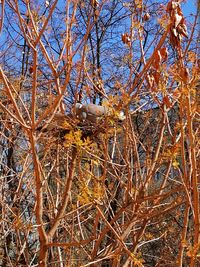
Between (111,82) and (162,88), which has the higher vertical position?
(111,82)

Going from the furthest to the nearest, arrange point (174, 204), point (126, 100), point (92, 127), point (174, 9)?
point (174, 204) < point (92, 127) < point (126, 100) < point (174, 9)

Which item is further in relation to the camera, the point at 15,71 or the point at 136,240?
the point at 15,71

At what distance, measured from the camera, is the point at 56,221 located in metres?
2.29

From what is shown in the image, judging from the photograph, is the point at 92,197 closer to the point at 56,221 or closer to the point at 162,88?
the point at 56,221

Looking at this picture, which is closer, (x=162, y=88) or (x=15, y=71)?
(x=162, y=88)

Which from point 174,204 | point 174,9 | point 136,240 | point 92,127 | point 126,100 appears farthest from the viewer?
point 136,240

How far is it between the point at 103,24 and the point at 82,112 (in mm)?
5135

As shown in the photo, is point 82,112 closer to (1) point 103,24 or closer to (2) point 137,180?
(2) point 137,180

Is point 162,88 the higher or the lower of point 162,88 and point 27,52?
the lower

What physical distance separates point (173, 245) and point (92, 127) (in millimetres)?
4470

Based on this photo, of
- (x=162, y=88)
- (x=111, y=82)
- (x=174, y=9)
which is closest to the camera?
(x=174, y=9)

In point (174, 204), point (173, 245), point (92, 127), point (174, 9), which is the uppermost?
point (174, 9)

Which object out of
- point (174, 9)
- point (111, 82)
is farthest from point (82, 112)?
point (111, 82)

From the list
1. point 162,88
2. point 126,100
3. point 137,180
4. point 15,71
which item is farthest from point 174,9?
point 15,71
